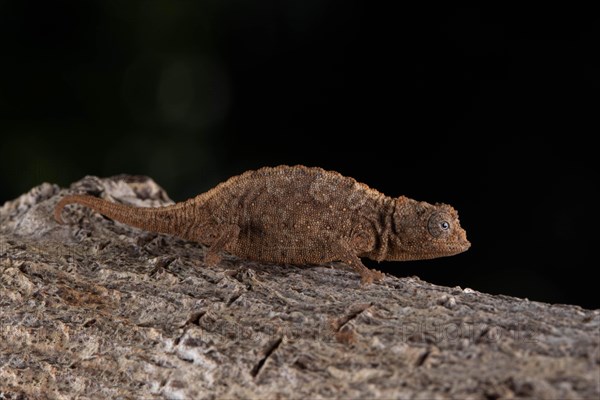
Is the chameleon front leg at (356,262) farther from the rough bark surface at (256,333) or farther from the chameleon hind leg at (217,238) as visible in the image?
the chameleon hind leg at (217,238)

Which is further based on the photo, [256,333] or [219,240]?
[219,240]

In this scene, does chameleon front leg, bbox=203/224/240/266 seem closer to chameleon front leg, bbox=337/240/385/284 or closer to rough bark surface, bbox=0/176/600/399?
rough bark surface, bbox=0/176/600/399

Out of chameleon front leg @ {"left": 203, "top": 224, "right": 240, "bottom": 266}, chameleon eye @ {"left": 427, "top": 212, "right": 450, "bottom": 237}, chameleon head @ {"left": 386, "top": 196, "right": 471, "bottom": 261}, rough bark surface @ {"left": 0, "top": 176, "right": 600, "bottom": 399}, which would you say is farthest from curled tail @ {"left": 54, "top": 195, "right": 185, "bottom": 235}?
chameleon eye @ {"left": 427, "top": 212, "right": 450, "bottom": 237}

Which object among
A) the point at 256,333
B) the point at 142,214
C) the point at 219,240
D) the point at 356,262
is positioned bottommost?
the point at 256,333

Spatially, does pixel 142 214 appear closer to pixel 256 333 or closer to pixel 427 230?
pixel 256 333

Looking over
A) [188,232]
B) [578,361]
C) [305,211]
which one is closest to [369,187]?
[305,211]

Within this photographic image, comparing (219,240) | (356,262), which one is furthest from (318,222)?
(219,240)

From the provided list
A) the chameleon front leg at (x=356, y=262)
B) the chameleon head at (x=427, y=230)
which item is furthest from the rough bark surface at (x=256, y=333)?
the chameleon head at (x=427, y=230)

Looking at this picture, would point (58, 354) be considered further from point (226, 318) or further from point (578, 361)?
point (578, 361)
